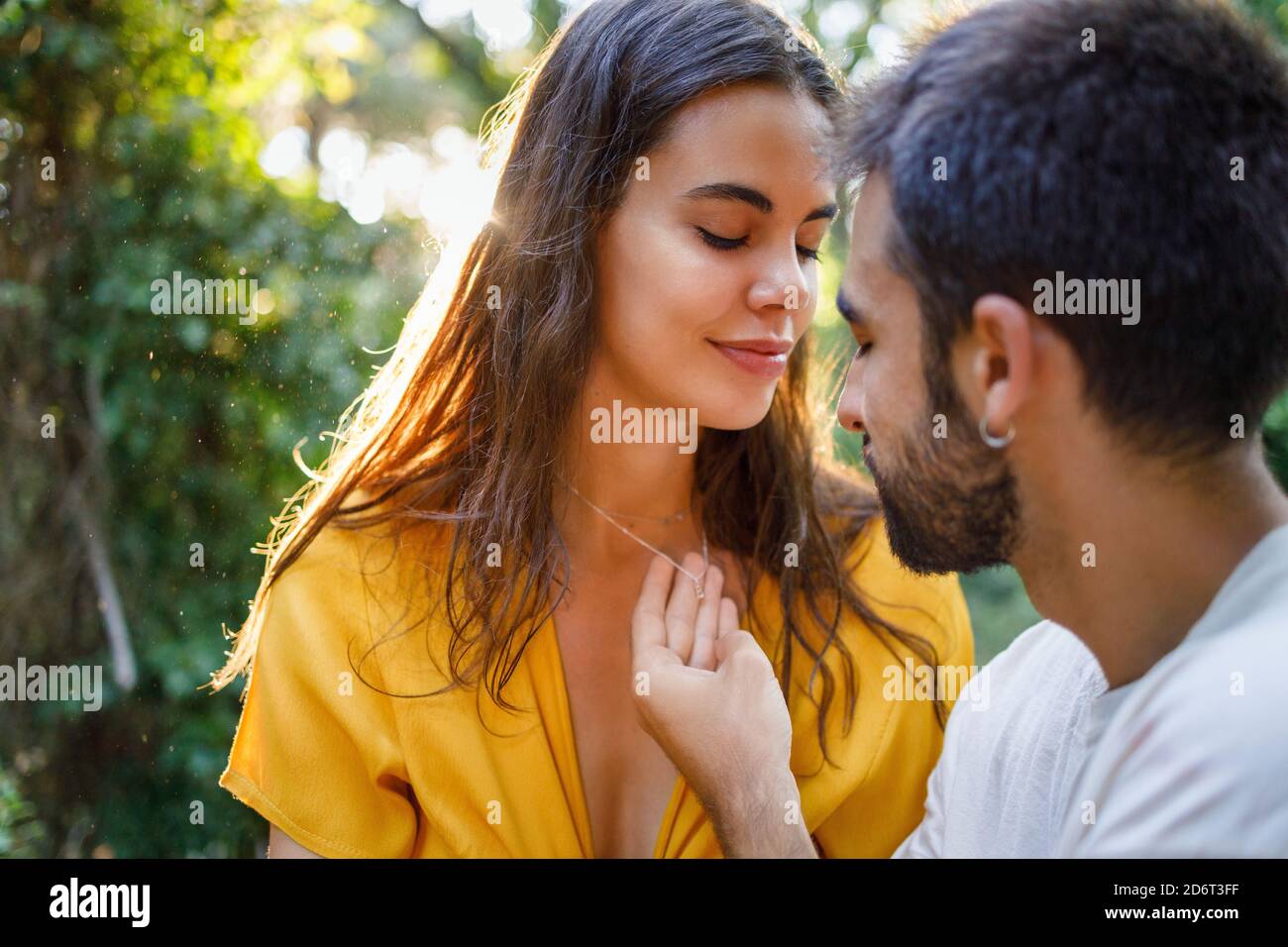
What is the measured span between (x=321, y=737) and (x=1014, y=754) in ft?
3.86

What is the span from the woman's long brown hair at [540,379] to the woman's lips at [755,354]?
0.90 ft

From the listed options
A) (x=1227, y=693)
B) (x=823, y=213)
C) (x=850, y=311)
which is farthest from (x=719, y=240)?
(x=1227, y=693)

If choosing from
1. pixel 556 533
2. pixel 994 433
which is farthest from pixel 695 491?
pixel 994 433

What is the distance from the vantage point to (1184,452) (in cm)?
136

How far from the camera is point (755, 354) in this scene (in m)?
1.90

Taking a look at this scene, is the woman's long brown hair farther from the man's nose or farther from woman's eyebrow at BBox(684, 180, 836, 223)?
the man's nose

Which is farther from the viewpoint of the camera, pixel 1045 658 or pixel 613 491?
pixel 613 491

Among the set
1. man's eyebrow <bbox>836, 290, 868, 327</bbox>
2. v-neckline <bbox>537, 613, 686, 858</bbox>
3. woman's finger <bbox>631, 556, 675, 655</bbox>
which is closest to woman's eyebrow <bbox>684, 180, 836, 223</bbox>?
man's eyebrow <bbox>836, 290, 868, 327</bbox>

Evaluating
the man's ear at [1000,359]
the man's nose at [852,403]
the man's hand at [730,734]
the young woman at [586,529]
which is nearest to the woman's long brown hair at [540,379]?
the young woman at [586,529]

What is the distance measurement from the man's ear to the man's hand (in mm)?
614

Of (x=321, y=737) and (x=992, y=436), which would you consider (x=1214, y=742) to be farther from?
(x=321, y=737)

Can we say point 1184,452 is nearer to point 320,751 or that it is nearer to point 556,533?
point 556,533

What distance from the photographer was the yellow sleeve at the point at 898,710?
6.57ft

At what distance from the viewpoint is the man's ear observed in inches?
52.9
